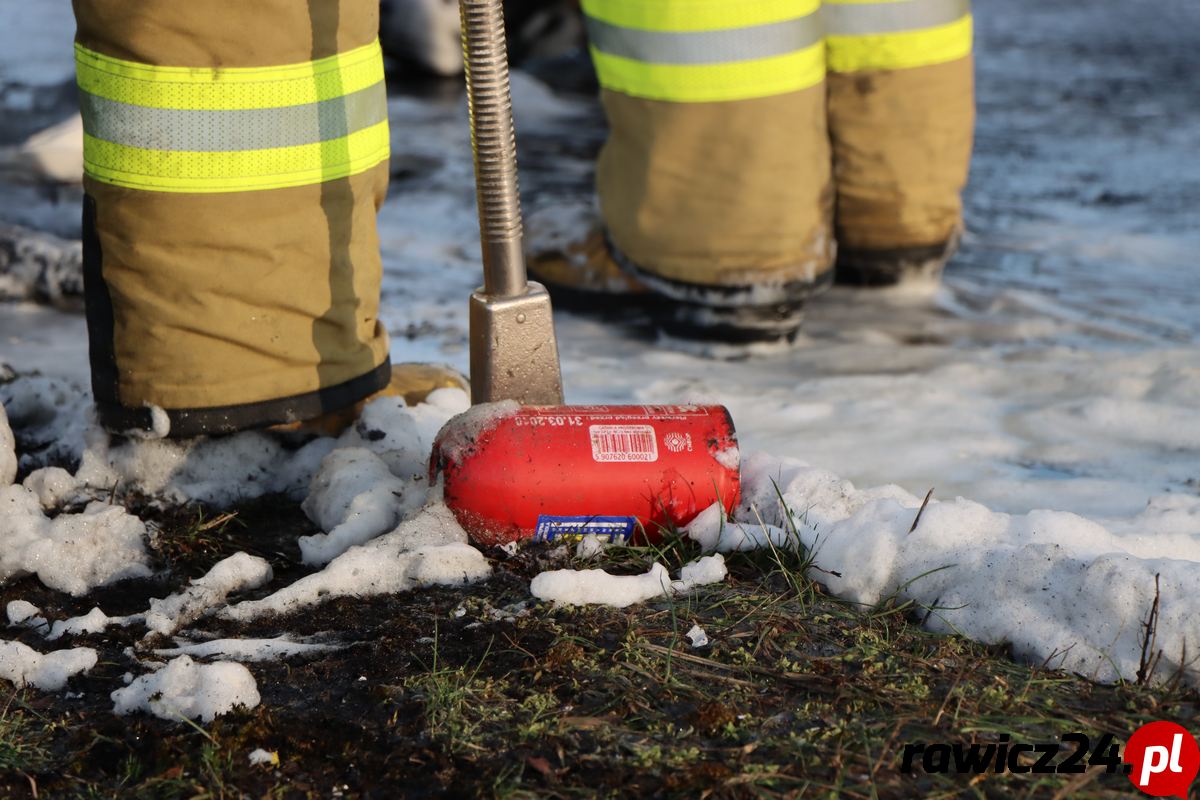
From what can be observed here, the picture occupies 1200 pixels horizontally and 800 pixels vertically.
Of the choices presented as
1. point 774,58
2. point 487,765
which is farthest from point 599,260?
point 487,765

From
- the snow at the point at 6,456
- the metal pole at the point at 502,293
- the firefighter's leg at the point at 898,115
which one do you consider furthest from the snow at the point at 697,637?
the firefighter's leg at the point at 898,115

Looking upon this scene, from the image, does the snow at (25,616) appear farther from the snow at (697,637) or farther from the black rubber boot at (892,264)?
the black rubber boot at (892,264)

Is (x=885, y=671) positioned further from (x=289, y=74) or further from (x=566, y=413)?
(x=289, y=74)

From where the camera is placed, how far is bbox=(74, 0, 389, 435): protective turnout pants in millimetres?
2166

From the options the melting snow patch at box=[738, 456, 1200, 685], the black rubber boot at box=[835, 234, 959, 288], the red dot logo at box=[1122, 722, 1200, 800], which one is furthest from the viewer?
the black rubber boot at box=[835, 234, 959, 288]

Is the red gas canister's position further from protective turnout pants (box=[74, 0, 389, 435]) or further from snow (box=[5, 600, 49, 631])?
snow (box=[5, 600, 49, 631])

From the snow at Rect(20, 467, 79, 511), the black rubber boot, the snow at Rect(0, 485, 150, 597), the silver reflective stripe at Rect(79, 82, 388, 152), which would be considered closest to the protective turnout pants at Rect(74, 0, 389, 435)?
the silver reflective stripe at Rect(79, 82, 388, 152)

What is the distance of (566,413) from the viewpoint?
215 centimetres

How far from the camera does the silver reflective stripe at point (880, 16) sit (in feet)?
10.9

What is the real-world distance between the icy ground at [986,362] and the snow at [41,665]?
0.32 m

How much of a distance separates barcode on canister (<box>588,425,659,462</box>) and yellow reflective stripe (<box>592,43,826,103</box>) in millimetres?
1209

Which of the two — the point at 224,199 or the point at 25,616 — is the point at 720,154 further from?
the point at 25,616

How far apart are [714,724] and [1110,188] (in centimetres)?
378

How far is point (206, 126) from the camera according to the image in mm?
2188
